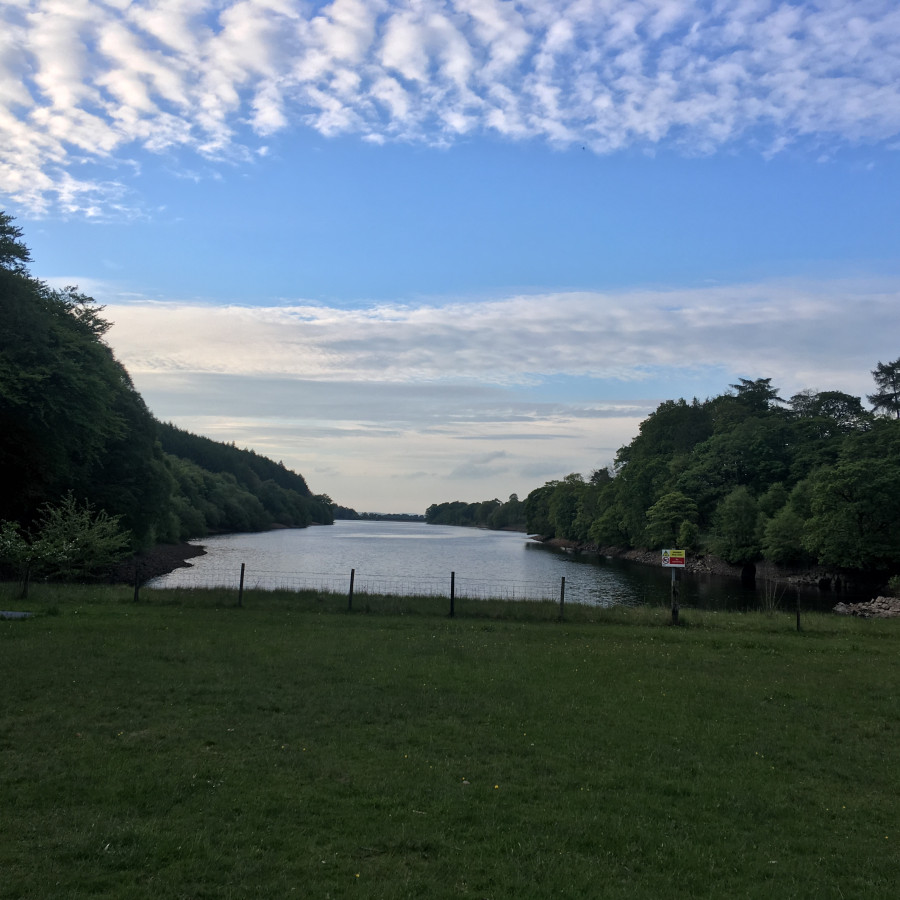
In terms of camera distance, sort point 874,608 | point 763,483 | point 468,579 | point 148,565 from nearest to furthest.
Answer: point 874,608
point 468,579
point 148,565
point 763,483

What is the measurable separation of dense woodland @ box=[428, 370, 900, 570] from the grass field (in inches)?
1666

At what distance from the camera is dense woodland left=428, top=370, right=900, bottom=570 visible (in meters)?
51.4

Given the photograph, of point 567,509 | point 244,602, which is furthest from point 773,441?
point 244,602

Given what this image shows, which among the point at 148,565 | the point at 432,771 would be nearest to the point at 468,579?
the point at 148,565

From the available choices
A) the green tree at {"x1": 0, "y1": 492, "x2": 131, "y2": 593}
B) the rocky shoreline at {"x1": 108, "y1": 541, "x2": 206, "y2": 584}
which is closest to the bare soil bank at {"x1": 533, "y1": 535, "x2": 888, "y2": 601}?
Answer: the rocky shoreline at {"x1": 108, "y1": 541, "x2": 206, "y2": 584}

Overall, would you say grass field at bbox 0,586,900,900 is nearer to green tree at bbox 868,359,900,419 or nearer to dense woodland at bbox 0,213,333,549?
dense woodland at bbox 0,213,333,549

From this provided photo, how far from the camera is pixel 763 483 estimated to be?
72.9 m

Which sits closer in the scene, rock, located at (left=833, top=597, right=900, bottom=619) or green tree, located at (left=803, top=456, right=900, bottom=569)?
rock, located at (left=833, top=597, right=900, bottom=619)

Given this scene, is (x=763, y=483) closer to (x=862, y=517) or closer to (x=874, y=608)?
(x=862, y=517)

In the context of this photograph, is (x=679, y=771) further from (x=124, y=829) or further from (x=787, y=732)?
(x=124, y=829)

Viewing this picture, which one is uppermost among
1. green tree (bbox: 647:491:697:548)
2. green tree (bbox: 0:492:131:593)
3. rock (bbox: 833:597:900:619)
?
green tree (bbox: 647:491:697:548)

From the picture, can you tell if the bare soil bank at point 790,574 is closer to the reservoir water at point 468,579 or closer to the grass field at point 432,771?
the reservoir water at point 468,579

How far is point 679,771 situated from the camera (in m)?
7.89

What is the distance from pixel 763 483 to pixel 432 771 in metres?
73.3
